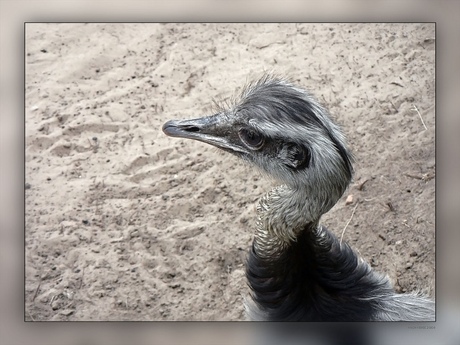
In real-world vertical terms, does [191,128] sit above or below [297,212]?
above

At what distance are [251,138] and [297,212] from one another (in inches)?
11.4

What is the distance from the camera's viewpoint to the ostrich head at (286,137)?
1.66m

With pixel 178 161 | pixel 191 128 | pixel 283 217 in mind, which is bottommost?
pixel 283 217

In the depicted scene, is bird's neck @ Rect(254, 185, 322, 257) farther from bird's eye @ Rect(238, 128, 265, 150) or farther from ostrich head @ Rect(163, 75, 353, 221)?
bird's eye @ Rect(238, 128, 265, 150)

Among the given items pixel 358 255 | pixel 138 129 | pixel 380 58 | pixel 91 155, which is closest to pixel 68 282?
pixel 91 155

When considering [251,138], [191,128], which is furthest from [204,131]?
[251,138]

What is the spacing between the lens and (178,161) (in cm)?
174

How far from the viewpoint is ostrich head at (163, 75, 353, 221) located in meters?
1.66

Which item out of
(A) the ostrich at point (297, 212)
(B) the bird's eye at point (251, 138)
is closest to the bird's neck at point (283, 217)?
(A) the ostrich at point (297, 212)

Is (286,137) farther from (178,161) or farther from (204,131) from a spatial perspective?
(178,161)

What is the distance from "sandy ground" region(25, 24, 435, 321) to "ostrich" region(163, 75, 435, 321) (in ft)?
0.17

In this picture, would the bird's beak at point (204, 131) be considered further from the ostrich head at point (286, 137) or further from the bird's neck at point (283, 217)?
the bird's neck at point (283, 217)
